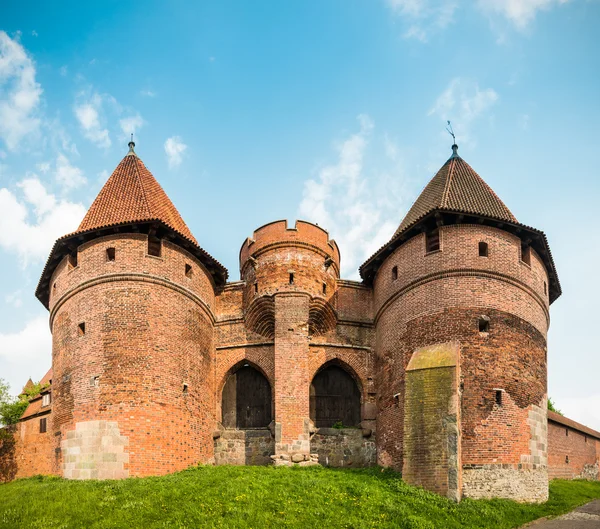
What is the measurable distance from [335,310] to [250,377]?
12.7ft

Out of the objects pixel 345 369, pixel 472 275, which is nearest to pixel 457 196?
pixel 472 275

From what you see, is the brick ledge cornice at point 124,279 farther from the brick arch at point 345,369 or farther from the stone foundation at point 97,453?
the brick arch at point 345,369

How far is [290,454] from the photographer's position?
21.7m

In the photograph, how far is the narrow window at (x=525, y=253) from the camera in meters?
21.7

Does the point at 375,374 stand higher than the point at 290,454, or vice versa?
the point at 375,374

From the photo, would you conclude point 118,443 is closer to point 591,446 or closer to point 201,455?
point 201,455

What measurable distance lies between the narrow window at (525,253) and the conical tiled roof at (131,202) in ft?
35.5

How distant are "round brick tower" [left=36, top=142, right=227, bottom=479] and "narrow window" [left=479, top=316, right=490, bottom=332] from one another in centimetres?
904

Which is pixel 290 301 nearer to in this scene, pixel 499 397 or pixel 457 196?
pixel 457 196

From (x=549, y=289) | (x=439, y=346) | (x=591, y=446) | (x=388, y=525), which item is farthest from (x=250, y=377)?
(x=591, y=446)

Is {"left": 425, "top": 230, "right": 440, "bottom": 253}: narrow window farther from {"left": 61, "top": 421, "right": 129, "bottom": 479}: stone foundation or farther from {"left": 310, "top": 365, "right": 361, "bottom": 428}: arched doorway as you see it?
{"left": 61, "top": 421, "right": 129, "bottom": 479}: stone foundation

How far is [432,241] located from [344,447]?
7462 millimetres

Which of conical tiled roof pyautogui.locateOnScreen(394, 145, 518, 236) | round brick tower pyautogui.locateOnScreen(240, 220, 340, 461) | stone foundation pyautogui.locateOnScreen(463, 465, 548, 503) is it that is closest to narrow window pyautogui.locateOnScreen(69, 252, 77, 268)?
round brick tower pyautogui.locateOnScreen(240, 220, 340, 461)

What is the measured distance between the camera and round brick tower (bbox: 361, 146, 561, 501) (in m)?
18.3
